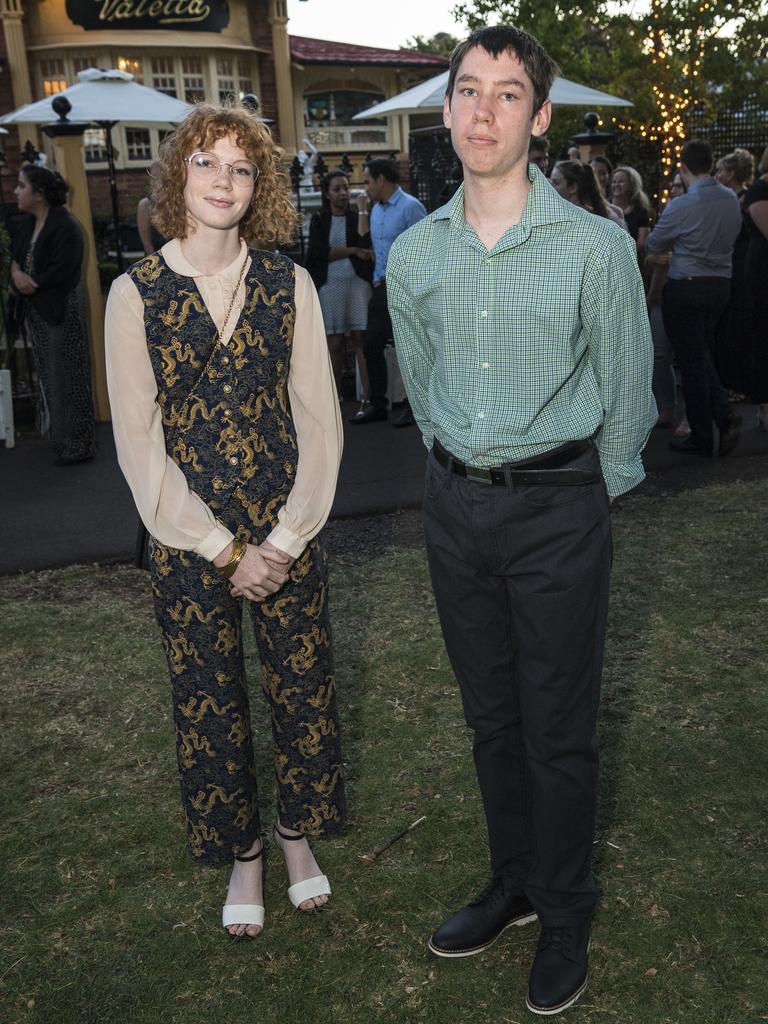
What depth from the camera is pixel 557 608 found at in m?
2.61

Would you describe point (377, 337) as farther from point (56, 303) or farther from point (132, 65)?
point (132, 65)

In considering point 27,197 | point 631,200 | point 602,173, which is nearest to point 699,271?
point 631,200

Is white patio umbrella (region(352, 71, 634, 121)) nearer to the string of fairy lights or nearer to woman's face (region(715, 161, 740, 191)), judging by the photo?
woman's face (region(715, 161, 740, 191))

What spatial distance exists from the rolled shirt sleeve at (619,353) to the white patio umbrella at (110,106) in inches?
405

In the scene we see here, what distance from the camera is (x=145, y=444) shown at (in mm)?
2793

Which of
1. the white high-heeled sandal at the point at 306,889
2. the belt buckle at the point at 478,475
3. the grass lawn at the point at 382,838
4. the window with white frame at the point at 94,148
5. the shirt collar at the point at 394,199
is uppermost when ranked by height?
the window with white frame at the point at 94,148

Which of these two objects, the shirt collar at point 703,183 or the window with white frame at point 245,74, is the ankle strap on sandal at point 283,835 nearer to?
the shirt collar at point 703,183

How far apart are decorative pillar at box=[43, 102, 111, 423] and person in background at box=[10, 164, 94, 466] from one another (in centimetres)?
104

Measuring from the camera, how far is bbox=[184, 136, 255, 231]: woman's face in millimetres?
2770

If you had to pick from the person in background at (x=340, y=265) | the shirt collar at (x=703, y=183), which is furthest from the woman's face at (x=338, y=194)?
the shirt collar at (x=703, y=183)

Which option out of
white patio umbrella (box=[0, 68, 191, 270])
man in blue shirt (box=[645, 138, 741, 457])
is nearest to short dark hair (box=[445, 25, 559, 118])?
man in blue shirt (box=[645, 138, 741, 457])

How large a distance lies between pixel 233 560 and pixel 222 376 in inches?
18.6

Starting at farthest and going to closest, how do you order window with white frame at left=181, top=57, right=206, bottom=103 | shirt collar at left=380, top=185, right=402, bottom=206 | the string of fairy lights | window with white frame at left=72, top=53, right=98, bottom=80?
window with white frame at left=181, top=57, right=206, bottom=103, window with white frame at left=72, top=53, right=98, bottom=80, the string of fairy lights, shirt collar at left=380, top=185, right=402, bottom=206

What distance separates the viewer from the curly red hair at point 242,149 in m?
2.78
